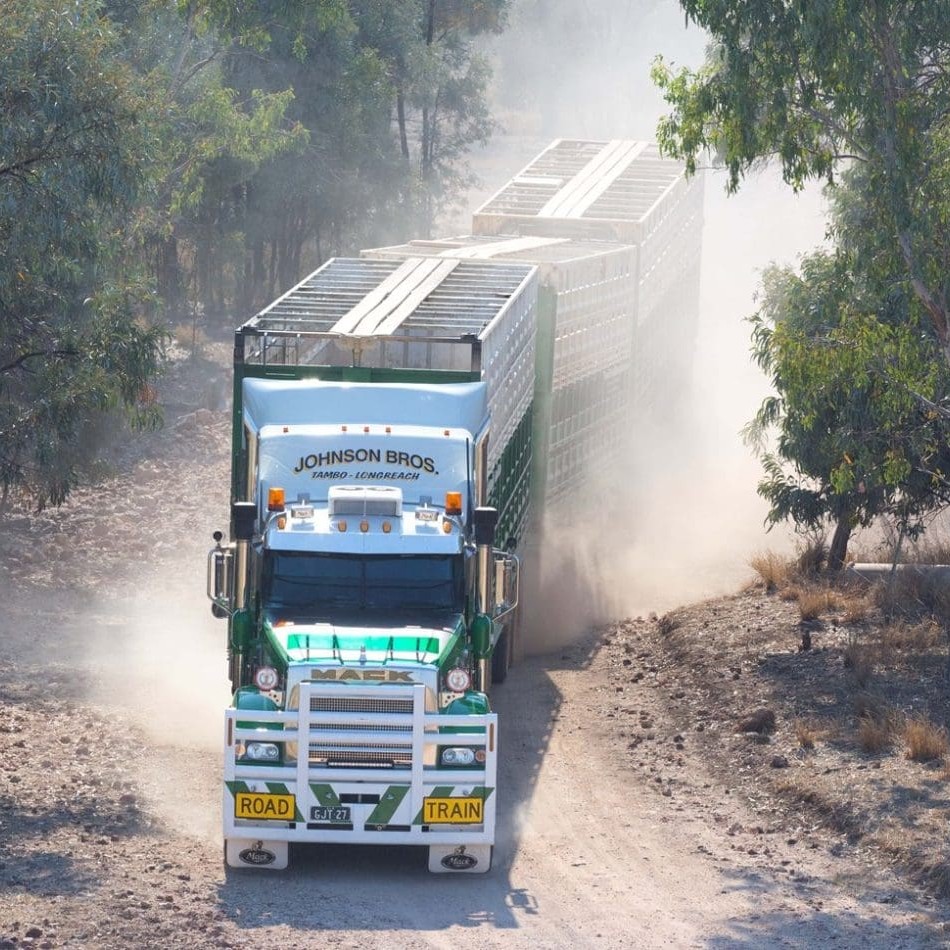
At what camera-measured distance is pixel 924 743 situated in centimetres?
1656

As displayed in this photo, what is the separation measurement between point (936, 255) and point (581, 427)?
28.1 ft

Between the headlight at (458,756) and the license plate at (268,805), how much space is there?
3.85 ft

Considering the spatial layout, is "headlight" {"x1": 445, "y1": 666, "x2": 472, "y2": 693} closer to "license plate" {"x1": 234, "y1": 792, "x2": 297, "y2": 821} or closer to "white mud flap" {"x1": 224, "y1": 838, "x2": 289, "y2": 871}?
"license plate" {"x1": 234, "y1": 792, "x2": 297, "y2": 821}

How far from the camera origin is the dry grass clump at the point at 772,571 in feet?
79.8

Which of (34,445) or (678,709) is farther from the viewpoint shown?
(678,709)

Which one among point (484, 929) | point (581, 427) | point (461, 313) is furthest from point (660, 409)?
point (484, 929)

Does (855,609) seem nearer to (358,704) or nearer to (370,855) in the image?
(370,855)

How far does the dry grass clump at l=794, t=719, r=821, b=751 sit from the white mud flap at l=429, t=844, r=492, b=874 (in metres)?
5.25

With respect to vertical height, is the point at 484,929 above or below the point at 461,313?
below

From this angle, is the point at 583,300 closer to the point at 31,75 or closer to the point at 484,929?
the point at 31,75

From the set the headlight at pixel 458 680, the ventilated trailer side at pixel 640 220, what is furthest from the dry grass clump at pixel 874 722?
the ventilated trailer side at pixel 640 220

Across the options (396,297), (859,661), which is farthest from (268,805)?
(859,661)

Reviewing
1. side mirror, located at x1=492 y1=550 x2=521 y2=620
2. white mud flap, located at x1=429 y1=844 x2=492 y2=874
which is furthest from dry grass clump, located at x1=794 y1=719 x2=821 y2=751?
white mud flap, located at x1=429 y1=844 x2=492 y2=874

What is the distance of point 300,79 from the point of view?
4331 centimetres
